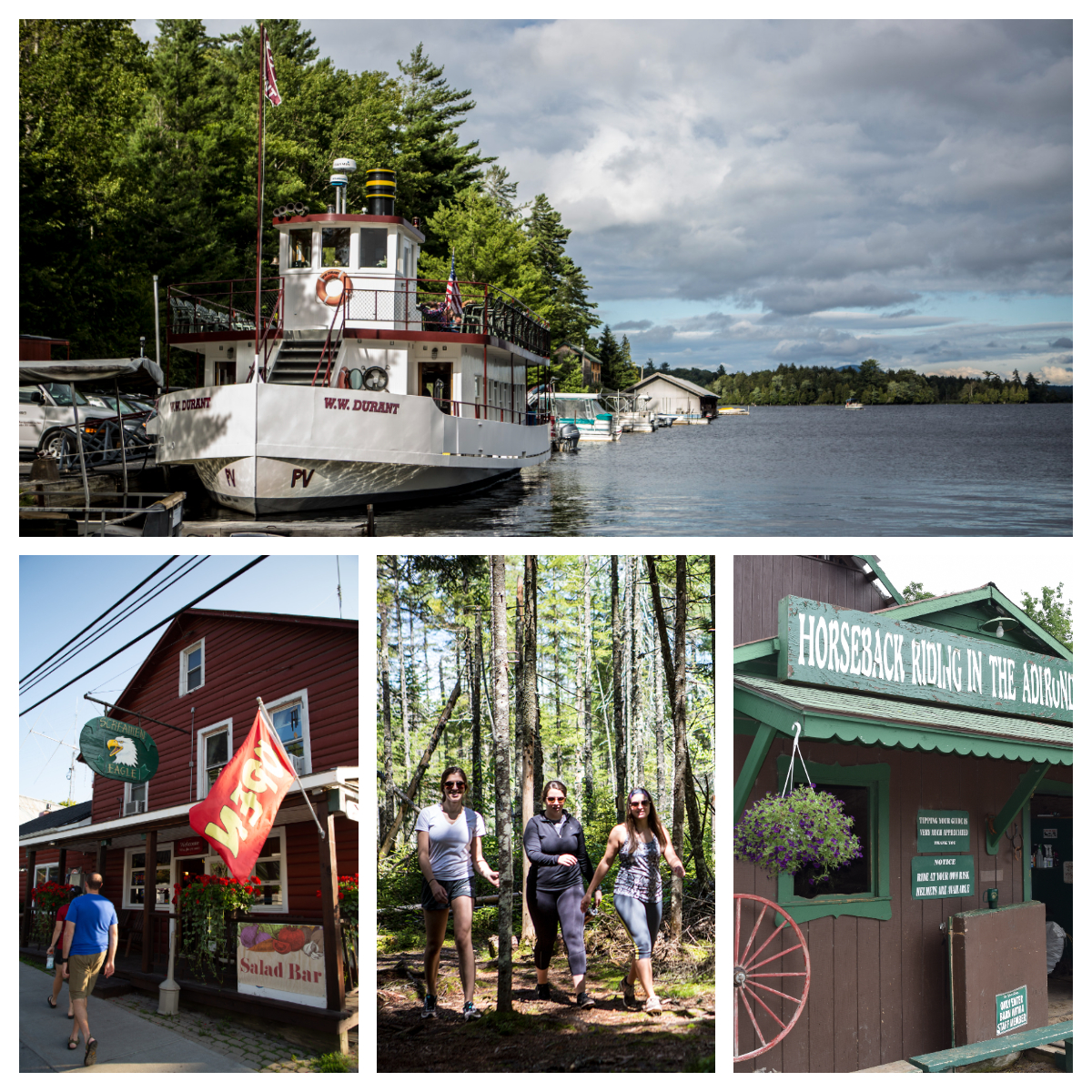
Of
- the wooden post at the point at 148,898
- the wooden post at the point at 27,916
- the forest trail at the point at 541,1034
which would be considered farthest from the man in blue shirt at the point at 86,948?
the wooden post at the point at 27,916

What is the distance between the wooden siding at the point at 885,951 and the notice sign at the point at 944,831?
0.08 meters

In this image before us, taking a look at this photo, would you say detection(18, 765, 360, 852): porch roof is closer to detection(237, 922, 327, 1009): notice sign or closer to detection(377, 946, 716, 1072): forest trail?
detection(237, 922, 327, 1009): notice sign

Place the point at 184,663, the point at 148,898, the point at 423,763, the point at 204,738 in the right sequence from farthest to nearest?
1. the point at 148,898
2. the point at 184,663
3. the point at 204,738
4. the point at 423,763

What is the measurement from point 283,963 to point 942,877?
5212 millimetres

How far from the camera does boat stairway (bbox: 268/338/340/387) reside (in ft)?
52.6

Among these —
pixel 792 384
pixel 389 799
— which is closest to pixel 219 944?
pixel 389 799

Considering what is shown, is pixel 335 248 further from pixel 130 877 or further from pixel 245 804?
pixel 245 804

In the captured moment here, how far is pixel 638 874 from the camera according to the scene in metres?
6.67

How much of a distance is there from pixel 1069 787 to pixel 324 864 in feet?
24.5

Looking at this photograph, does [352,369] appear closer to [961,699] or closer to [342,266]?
[342,266]

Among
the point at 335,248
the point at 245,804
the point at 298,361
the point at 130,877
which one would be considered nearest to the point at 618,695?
the point at 245,804

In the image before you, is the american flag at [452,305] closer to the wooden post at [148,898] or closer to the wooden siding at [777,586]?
the wooden post at [148,898]

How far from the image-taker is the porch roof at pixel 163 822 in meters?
7.09

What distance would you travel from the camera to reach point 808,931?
6867mm
